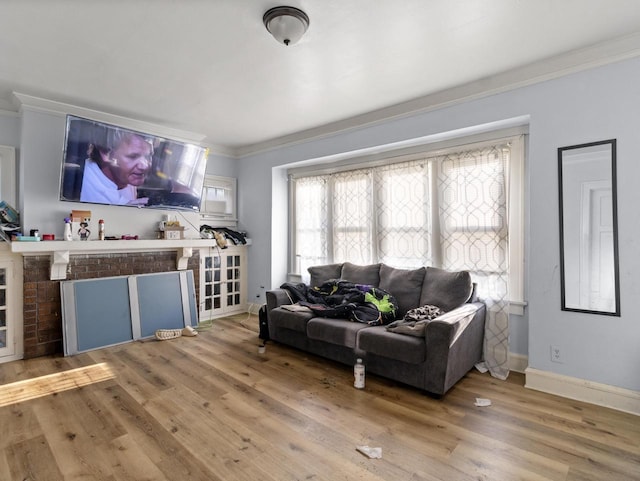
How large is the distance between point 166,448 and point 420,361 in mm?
1778

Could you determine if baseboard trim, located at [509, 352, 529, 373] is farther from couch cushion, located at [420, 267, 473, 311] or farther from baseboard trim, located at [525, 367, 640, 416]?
couch cushion, located at [420, 267, 473, 311]

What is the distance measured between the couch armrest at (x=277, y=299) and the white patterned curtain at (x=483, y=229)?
1.79 metres

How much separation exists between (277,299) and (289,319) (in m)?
0.42

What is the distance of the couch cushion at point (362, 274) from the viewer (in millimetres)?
3791

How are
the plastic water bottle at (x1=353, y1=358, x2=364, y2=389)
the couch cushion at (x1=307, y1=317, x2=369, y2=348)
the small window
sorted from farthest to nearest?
the small window → the couch cushion at (x1=307, y1=317, x2=369, y2=348) → the plastic water bottle at (x1=353, y1=358, x2=364, y2=389)

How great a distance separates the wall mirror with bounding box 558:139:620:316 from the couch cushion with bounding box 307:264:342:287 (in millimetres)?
2304

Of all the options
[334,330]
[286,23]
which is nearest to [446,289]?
[334,330]

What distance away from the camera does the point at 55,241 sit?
3.39 metres

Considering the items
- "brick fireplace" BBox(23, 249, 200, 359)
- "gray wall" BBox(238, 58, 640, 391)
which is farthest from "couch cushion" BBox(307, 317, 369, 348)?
"brick fireplace" BBox(23, 249, 200, 359)

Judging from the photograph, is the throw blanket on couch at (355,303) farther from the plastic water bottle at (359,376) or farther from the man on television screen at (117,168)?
the man on television screen at (117,168)

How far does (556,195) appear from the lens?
265cm

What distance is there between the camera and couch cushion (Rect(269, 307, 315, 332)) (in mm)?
3395

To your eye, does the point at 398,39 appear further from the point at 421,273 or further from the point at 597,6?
the point at 421,273

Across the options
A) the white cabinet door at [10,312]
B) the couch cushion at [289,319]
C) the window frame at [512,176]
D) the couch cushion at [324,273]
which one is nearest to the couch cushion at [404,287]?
the window frame at [512,176]
